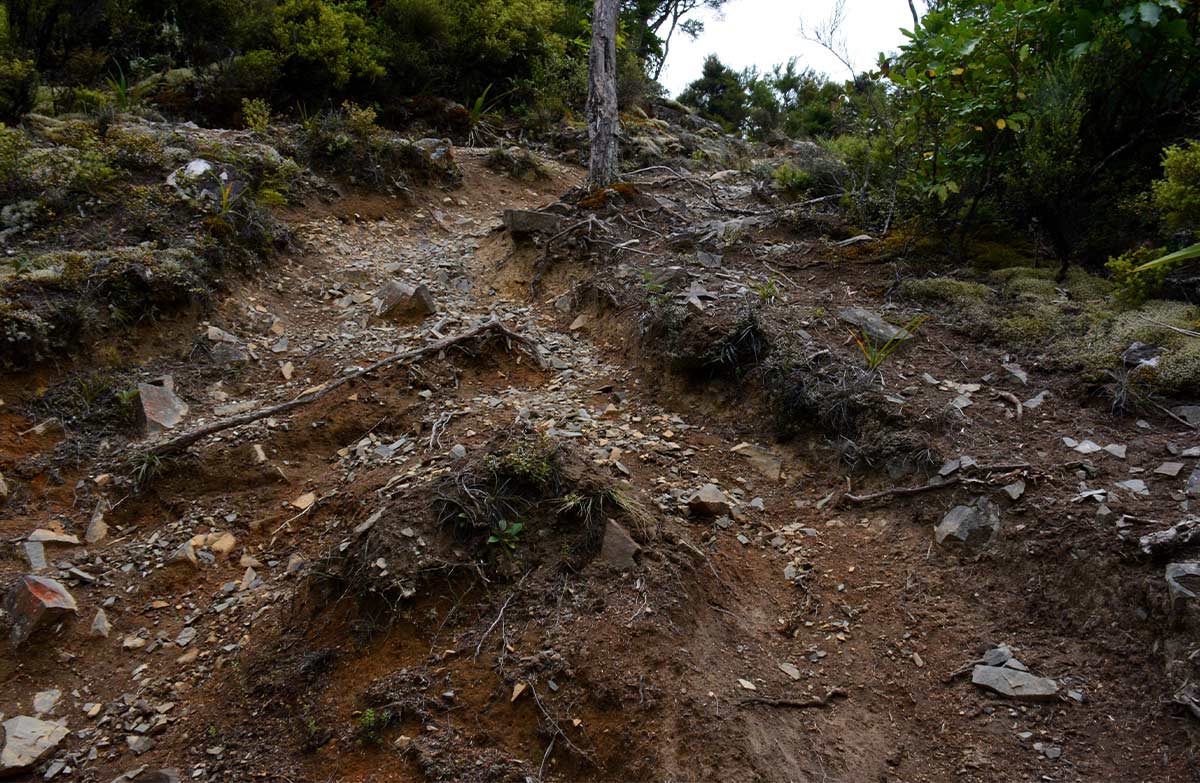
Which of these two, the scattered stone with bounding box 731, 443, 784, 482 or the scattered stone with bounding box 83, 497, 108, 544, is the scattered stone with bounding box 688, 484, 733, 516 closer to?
the scattered stone with bounding box 731, 443, 784, 482

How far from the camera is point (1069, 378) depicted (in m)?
3.94

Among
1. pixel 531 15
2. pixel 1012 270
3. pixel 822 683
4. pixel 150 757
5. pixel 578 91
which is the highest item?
pixel 531 15

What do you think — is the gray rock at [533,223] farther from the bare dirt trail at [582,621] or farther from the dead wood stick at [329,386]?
the bare dirt trail at [582,621]

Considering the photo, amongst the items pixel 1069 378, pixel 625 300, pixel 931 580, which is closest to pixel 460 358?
pixel 625 300

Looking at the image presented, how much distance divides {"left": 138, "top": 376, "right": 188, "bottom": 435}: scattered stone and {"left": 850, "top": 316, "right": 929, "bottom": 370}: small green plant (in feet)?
14.1

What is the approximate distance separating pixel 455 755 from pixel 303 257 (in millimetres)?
5397

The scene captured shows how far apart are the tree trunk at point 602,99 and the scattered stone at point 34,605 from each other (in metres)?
6.06

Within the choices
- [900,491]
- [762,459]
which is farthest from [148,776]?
[900,491]

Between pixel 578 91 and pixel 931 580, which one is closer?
pixel 931 580

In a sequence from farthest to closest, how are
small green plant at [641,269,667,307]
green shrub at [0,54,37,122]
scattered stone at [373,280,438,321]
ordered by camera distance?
green shrub at [0,54,37,122] → scattered stone at [373,280,438,321] → small green plant at [641,269,667,307]

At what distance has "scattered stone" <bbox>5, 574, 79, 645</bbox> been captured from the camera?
3109mm

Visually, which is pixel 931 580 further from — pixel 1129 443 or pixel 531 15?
pixel 531 15

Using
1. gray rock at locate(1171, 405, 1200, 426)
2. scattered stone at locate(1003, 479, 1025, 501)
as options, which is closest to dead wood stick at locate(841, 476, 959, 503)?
scattered stone at locate(1003, 479, 1025, 501)

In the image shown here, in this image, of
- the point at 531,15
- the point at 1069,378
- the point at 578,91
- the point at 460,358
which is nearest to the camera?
the point at 1069,378
